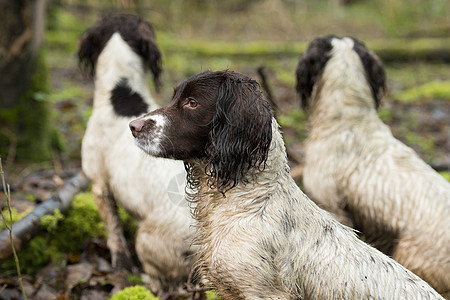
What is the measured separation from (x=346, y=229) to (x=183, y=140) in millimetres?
1201

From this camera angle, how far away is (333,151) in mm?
4500

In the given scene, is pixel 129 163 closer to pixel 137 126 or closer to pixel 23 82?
pixel 137 126

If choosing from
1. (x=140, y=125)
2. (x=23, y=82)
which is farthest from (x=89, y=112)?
(x=140, y=125)

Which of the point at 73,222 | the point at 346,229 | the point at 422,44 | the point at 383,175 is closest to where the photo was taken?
the point at 346,229

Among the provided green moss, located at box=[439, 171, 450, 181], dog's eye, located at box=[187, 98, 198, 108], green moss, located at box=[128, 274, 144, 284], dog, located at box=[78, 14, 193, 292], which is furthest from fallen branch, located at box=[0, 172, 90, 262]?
green moss, located at box=[439, 171, 450, 181]

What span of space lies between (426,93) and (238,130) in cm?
1121

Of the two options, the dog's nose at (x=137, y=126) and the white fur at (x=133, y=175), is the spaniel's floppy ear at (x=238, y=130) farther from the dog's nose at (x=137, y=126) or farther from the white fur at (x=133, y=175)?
the white fur at (x=133, y=175)

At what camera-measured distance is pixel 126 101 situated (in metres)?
4.76

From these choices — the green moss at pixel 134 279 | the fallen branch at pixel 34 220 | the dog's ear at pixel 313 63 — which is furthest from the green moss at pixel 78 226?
the dog's ear at pixel 313 63

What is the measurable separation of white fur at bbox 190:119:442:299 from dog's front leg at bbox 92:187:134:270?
6.65 feet

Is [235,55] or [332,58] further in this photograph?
[235,55]

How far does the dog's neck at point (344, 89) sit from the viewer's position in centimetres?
459

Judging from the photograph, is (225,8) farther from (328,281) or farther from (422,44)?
(328,281)

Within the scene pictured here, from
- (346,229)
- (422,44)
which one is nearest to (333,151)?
(346,229)
